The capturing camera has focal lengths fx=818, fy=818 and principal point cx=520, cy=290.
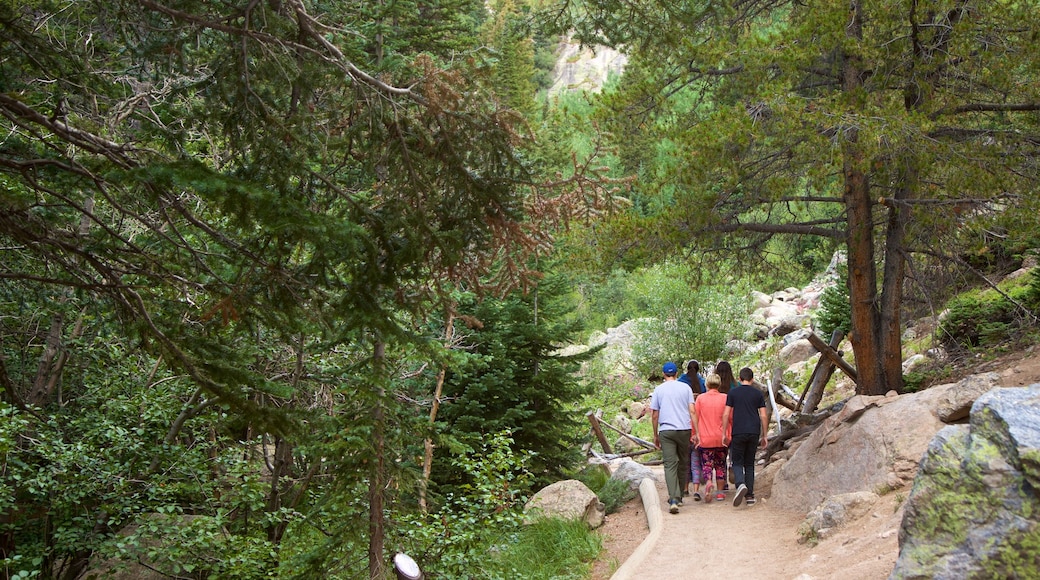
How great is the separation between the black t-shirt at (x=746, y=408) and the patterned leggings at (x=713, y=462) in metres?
0.85

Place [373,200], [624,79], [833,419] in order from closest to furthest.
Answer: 1. [373,200]
2. [833,419]
3. [624,79]

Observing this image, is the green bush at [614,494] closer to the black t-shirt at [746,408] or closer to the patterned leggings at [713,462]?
the patterned leggings at [713,462]

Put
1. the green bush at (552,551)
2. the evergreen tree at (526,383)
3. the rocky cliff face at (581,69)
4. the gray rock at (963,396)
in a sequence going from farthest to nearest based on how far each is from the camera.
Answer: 1. the rocky cliff face at (581,69)
2. the evergreen tree at (526,383)
3. the green bush at (552,551)
4. the gray rock at (963,396)

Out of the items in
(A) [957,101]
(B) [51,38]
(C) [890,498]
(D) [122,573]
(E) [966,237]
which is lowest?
(C) [890,498]

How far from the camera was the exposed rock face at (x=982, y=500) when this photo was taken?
11.6 feet

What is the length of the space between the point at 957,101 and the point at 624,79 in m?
4.15

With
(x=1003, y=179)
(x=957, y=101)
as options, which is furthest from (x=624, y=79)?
(x=1003, y=179)

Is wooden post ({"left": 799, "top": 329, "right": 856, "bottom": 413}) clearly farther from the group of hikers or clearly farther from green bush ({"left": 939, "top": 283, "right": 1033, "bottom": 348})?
the group of hikers

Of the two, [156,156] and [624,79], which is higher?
[624,79]

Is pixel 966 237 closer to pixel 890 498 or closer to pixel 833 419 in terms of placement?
pixel 833 419

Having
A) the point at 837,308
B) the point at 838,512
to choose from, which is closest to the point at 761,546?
the point at 838,512

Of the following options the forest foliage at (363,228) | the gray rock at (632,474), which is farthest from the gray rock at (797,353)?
the gray rock at (632,474)

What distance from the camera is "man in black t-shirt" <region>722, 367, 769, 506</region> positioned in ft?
29.6

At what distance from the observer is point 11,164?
450 centimetres
